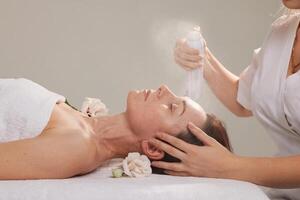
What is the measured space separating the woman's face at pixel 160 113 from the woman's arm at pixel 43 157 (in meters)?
0.25

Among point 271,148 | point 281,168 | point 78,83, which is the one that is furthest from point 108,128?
point 271,148

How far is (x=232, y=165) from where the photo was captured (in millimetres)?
1346

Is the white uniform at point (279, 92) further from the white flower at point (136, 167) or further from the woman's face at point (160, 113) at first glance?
the white flower at point (136, 167)

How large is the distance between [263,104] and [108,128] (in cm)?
49

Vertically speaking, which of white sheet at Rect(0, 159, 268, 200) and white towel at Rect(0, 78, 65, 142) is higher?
white towel at Rect(0, 78, 65, 142)

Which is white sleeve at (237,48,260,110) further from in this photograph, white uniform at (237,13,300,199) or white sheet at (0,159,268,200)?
white sheet at (0,159,268,200)

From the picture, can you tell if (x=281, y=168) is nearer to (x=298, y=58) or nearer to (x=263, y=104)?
(x=263, y=104)

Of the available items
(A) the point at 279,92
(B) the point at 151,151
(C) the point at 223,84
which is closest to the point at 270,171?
(A) the point at 279,92

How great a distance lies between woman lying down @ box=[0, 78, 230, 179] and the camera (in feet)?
4.17

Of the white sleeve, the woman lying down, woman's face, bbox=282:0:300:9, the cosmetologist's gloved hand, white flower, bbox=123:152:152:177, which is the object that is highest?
woman's face, bbox=282:0:300:9

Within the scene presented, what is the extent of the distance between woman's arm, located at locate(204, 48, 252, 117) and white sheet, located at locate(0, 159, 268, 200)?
61cm

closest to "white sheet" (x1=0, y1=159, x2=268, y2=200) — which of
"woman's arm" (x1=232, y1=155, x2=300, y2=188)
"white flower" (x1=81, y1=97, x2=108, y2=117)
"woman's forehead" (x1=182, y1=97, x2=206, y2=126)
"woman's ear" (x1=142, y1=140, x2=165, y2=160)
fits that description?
"woman's arm" (x1=232, y1=155, x2=300, y2=188)

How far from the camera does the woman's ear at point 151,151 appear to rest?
1.51 meters

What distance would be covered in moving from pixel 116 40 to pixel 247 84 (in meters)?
0.96
